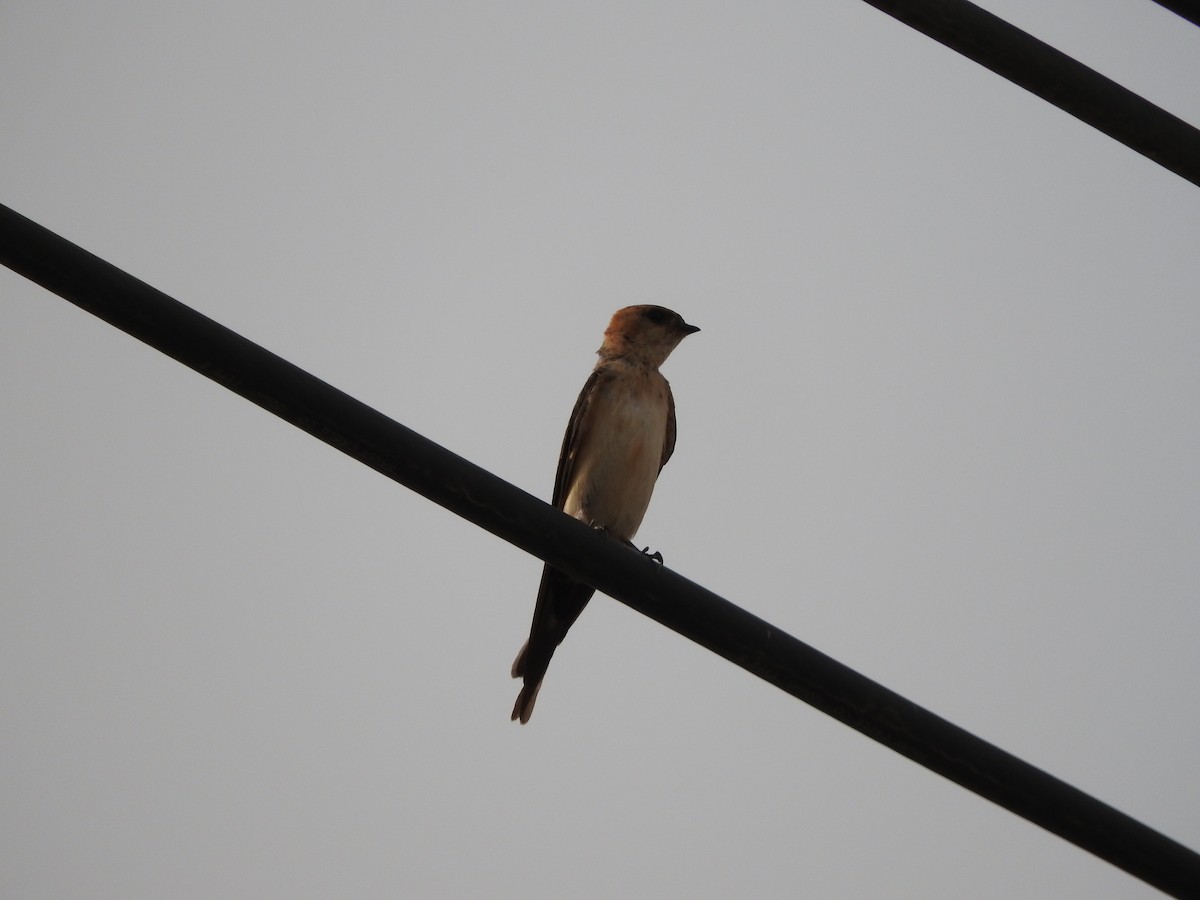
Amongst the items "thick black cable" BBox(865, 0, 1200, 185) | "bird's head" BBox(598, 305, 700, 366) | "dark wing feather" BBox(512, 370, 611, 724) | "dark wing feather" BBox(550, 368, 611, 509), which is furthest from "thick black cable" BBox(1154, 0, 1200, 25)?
"bird's head" BBox(598, 305, 700, 366)

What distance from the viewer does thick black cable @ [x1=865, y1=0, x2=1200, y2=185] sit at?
2.69 m

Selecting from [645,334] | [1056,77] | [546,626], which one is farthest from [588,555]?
[645,334]

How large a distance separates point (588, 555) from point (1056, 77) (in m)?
1.51

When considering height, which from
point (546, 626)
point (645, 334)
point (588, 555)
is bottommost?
point (588, 555)

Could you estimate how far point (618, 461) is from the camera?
6.59 m

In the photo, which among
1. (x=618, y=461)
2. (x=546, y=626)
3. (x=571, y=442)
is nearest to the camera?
(x=546, y=626)

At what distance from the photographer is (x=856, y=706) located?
247cm

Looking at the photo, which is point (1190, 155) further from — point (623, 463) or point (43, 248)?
point (623, 463)

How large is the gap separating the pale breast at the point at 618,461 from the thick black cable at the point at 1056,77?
158 inches

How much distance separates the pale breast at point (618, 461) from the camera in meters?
6.59

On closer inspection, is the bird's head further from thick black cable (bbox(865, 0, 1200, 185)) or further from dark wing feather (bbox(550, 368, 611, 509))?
thick black cable (bbox(865, 0, 1200, 185))

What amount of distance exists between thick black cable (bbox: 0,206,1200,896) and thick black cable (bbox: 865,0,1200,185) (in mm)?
1369

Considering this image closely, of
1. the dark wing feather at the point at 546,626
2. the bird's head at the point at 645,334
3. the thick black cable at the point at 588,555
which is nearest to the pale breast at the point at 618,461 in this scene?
the bird's head at the point at 645,334

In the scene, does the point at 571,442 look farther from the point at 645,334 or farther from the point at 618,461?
the point at 645,334
